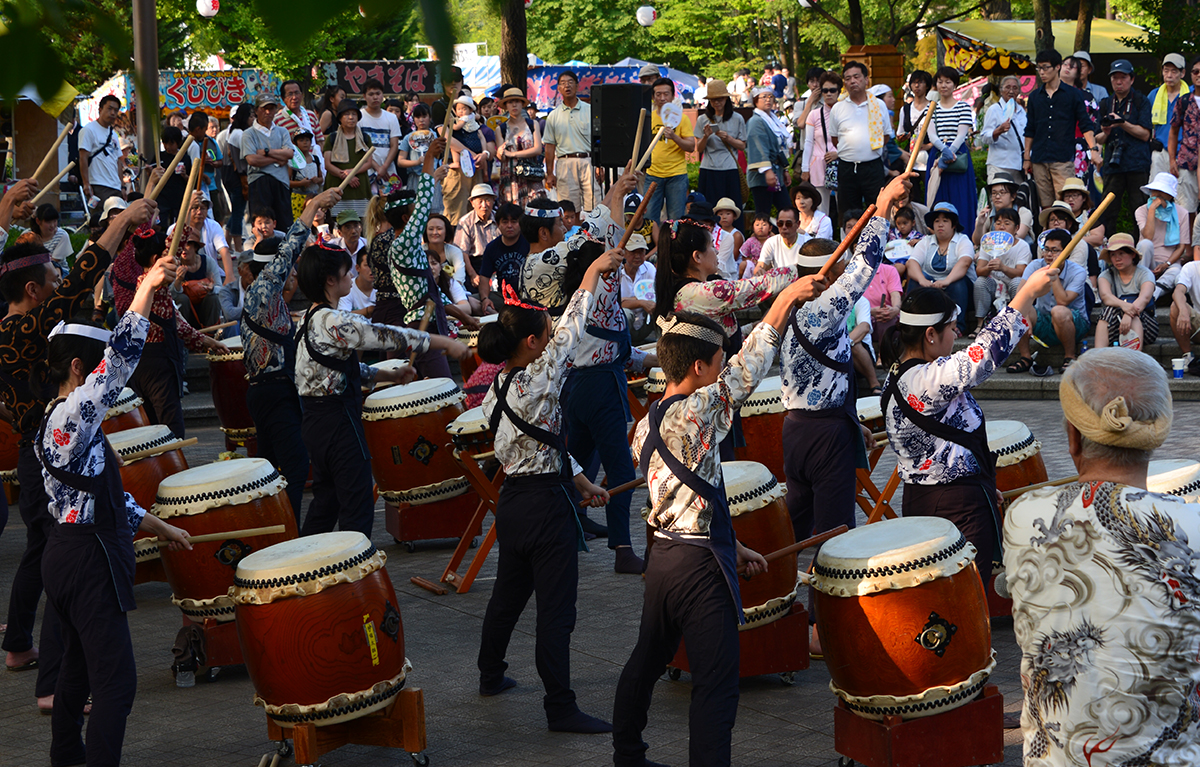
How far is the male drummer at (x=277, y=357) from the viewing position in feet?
22.4

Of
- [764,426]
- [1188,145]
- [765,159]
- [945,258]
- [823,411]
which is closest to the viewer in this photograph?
[823,411]

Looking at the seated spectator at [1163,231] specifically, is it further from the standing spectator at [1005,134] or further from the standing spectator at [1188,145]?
the standing spectator at [1005,134]

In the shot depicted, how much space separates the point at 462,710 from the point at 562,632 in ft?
2.10

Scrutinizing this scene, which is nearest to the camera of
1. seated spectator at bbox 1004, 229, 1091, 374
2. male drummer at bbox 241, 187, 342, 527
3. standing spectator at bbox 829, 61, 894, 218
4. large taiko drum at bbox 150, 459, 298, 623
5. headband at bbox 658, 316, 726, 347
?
headband at bbox 658, 316, 726, 347

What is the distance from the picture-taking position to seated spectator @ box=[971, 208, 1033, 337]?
37.6 feet

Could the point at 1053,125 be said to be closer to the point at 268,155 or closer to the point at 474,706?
the point at 268,155

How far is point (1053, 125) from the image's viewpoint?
12.9m

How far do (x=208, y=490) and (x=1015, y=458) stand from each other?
364 centimetres

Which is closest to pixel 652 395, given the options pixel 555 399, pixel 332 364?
pixel 332 364

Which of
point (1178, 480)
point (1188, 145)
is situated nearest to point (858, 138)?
point (1188, 145)

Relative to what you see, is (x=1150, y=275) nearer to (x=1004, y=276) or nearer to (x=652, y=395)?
(x=1004, y=276)

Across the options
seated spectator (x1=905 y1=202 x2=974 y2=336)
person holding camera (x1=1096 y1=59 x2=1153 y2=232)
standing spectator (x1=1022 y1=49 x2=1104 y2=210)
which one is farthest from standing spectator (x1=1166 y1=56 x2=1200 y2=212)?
seated spectator (x1=905 y1=202 x2=974 y2=336)

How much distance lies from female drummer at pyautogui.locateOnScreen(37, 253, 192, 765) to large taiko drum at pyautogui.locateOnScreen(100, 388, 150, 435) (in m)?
2.93

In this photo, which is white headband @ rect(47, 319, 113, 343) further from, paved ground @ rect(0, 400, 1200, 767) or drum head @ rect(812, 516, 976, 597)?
drum head @ rect(812, 516, 976, 597)
